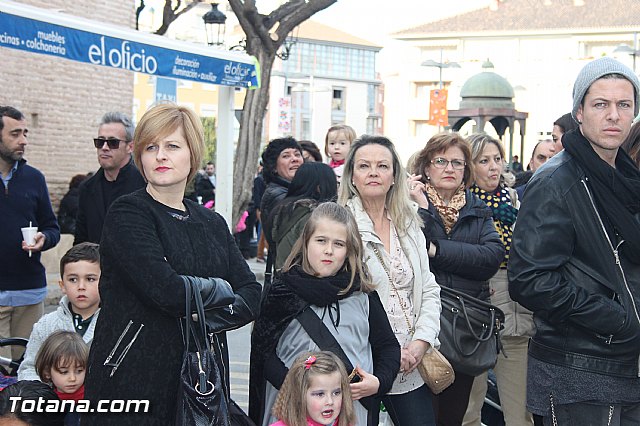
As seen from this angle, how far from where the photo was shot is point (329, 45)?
9856 centimetres

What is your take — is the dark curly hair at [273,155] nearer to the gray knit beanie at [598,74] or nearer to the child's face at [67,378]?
the child's face at [67,378]

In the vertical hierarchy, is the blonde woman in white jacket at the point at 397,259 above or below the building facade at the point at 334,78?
below

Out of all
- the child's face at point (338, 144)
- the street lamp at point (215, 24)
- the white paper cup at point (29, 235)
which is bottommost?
the white paper cup at point (29, 235)

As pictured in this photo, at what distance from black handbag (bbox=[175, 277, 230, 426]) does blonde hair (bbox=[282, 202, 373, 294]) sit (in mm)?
1148

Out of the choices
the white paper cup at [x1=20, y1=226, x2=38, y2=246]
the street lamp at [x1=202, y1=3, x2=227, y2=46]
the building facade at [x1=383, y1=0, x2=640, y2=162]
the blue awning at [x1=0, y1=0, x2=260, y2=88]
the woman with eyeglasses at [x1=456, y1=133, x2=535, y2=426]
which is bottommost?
the woman with eyeglasses at [x1=456, y1=133, x2=535, y2=426]

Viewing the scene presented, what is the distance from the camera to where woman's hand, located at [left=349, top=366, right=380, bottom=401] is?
4.37 metres

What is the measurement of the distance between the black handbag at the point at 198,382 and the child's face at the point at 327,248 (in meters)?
1.13

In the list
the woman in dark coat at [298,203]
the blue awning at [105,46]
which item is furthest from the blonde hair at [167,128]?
the blue awning at [105,46]

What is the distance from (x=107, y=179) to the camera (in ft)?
21.8

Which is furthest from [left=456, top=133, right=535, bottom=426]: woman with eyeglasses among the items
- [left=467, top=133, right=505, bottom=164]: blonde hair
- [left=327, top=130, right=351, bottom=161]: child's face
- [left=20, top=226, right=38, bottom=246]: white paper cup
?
[left=20, top=226, right=38, bottom=246]: white paper cup

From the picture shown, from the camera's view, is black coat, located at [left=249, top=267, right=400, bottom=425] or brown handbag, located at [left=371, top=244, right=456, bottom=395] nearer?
black coat, located at [left=249, top=267, right=400, bottom=425]

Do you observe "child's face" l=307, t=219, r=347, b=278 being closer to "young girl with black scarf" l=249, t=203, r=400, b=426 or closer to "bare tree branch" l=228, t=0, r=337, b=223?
"young girl with black scarf" l=249, t=203, r=400, b=426

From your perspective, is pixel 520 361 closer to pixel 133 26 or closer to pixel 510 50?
pixel 133 26

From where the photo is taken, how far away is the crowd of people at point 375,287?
11.5 ft
